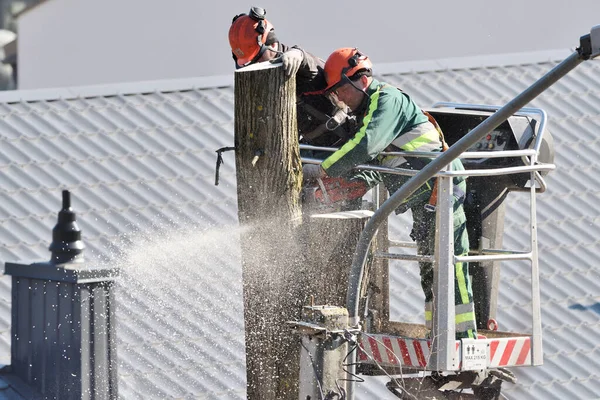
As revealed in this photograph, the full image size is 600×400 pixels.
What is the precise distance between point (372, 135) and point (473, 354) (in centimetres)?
128

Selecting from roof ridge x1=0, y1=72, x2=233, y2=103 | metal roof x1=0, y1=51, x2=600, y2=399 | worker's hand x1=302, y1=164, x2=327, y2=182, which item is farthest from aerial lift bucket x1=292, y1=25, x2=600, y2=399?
roof ridge x1=0, y1=72, x2=233, y2=103

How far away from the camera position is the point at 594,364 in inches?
380

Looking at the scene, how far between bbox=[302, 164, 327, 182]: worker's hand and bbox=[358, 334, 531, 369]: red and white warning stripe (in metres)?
0.91

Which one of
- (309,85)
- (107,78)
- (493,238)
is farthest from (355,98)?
(107,78)

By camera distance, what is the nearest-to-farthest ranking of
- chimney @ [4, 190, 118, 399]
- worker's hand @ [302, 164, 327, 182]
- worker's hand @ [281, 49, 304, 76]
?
worker's hand @ [281, 49, 304, 76] < worker's hand @ [302, 164, 327, 182] < chimney @ [4, 190, 118, 399]

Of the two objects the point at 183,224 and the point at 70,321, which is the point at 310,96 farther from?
the point at 183,224

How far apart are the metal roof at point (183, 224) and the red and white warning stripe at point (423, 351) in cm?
272

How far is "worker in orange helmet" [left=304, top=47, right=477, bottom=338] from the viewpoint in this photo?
6.05 m

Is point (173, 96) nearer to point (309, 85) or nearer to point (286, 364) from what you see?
point (309, 85)

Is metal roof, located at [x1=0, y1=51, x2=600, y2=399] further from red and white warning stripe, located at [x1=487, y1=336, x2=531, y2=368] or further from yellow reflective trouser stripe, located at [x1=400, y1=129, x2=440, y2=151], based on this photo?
yellow reflective trouser stripe, located at [x1=400, y1=129, x2=440, y2=151]

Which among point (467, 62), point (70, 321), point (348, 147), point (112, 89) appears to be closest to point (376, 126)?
point (348, 147)

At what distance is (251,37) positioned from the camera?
651 cm

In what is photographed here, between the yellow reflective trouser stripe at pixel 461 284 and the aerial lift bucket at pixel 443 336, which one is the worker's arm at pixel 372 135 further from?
the yellow reflective trouser stripe at pixel 461 284

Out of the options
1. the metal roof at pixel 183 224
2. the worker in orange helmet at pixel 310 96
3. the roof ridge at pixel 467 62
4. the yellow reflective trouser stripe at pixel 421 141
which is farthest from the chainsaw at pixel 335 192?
the roof ridge at pixel 467 62
